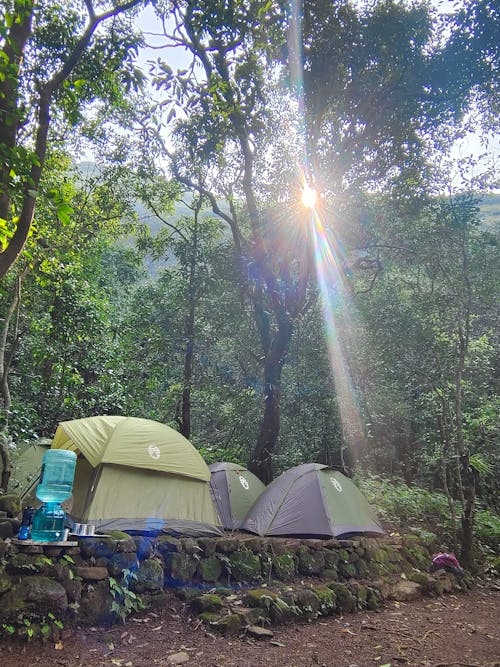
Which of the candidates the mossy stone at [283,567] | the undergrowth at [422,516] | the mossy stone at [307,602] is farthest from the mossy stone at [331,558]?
the undergrowth at [422,516]

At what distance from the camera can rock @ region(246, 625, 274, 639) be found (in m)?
4.16

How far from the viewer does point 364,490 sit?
389 inches

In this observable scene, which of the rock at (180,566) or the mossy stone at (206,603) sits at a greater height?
the rock at (180,566)

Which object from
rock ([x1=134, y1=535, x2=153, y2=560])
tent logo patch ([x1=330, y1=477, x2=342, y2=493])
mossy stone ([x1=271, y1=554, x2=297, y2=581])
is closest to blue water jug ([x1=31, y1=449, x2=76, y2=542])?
rock ([x1=134, y1=535, x2=153, y2=560])

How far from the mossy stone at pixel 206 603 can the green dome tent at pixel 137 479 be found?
3.57 ft

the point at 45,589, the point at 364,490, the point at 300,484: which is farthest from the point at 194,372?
the point at 45,589

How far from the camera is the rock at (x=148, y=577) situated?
4422 mm

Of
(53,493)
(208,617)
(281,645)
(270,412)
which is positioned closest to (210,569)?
(208,617)

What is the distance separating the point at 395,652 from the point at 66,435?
14.6 feet

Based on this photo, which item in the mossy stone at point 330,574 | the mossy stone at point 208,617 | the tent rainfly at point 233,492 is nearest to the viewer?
the mossy stone at point 208,617

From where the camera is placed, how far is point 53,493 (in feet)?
14.8

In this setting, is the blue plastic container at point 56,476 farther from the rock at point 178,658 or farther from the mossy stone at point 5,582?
the rock at point 178,658

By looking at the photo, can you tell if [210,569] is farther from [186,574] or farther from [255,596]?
[255,596]

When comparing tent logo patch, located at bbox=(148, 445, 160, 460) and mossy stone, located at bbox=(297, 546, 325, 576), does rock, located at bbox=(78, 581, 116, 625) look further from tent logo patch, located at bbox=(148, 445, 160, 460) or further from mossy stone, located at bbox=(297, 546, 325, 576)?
mossy stone, located at bbox=(297, 546, 325, 576)
